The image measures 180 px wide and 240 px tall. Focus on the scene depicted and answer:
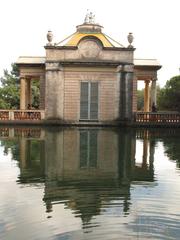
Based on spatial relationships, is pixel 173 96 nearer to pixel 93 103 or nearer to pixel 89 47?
pixel 93 103

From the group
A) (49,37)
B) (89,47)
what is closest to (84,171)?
(89,47)

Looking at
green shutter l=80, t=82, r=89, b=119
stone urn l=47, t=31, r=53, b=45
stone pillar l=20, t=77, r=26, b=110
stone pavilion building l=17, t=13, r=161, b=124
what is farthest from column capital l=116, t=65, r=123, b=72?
stone pillar l=20, t=77, r=26, b=110

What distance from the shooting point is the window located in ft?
94.0

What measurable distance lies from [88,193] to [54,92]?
20.4 meters

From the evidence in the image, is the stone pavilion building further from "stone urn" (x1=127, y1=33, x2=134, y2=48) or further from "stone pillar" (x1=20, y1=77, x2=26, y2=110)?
"stone pillar" (x1=20, y1=77, x2=26, y2=110)

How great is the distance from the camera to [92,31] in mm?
31828

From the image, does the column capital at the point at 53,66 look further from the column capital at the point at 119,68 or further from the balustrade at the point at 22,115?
the column capital at the point at 119,68

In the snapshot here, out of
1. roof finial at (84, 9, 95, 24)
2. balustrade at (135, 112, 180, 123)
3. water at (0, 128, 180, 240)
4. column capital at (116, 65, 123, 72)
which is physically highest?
roof finial at (84, 9, 95, 24)

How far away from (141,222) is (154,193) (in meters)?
2.16

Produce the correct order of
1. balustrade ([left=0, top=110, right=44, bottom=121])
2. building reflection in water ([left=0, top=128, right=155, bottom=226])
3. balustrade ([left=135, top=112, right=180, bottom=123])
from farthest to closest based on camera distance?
balustrade ([left=135, top=112, right=180, bottom=123]) < balustrade ([left=0, top=110, right=44, bottom=121]) < building reflection in water ([left=0, top=128, right=155, bottom=226])

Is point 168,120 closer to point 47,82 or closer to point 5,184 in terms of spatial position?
point 47,82

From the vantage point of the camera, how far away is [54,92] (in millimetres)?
28500

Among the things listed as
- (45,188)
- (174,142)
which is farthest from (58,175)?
(174,142)

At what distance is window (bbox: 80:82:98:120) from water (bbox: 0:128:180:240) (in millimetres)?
13355
